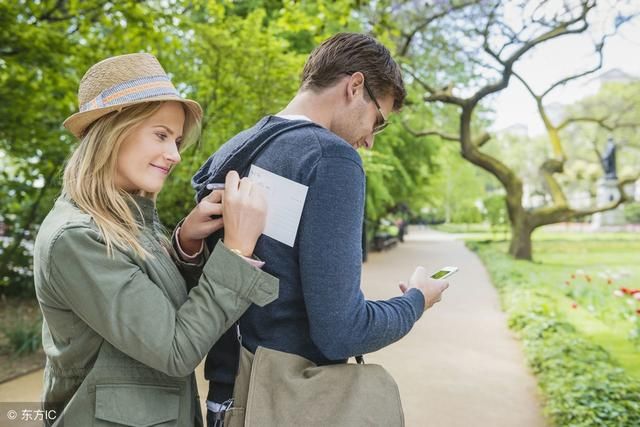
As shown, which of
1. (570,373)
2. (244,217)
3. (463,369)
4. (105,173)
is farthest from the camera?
(463,369)

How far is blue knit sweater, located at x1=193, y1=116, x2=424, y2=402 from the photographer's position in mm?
1395

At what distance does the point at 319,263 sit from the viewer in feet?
4.55

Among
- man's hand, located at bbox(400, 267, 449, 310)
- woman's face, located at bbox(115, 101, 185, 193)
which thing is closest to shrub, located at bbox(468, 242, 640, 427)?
man's hand, located at bbox(400, 267, 449, 310)

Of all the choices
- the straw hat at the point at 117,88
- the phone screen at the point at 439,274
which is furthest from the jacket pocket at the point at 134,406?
the phone screen at the point at 439,274

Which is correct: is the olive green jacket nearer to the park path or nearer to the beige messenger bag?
the beige messenger bag

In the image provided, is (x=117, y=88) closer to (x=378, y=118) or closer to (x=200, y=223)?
(x=200, y=223)

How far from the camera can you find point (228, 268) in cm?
140

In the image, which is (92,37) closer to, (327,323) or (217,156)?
(217,156)

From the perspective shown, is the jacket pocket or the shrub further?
the shrub

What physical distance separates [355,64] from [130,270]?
0.82m

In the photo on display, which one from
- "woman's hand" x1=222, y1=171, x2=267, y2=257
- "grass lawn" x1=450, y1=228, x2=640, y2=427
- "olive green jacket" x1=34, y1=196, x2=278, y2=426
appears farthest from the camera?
"grass lawn" x1=450, y1=228, x2=640, y2=427

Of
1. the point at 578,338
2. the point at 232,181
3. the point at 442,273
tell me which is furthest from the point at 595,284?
the point at 232,181

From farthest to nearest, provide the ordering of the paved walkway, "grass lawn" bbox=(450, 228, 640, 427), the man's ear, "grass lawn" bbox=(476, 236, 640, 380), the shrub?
"grass lawn" bbox=(476, 236, 640, 380), the paved walkway, "grass lawn" bbox=(450, 228, 640, 427), the shrub, the man's ear

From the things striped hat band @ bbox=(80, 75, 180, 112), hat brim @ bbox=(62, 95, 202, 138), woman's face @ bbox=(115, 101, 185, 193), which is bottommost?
woman's face @ bbox=(115, 101, 185, 193)
